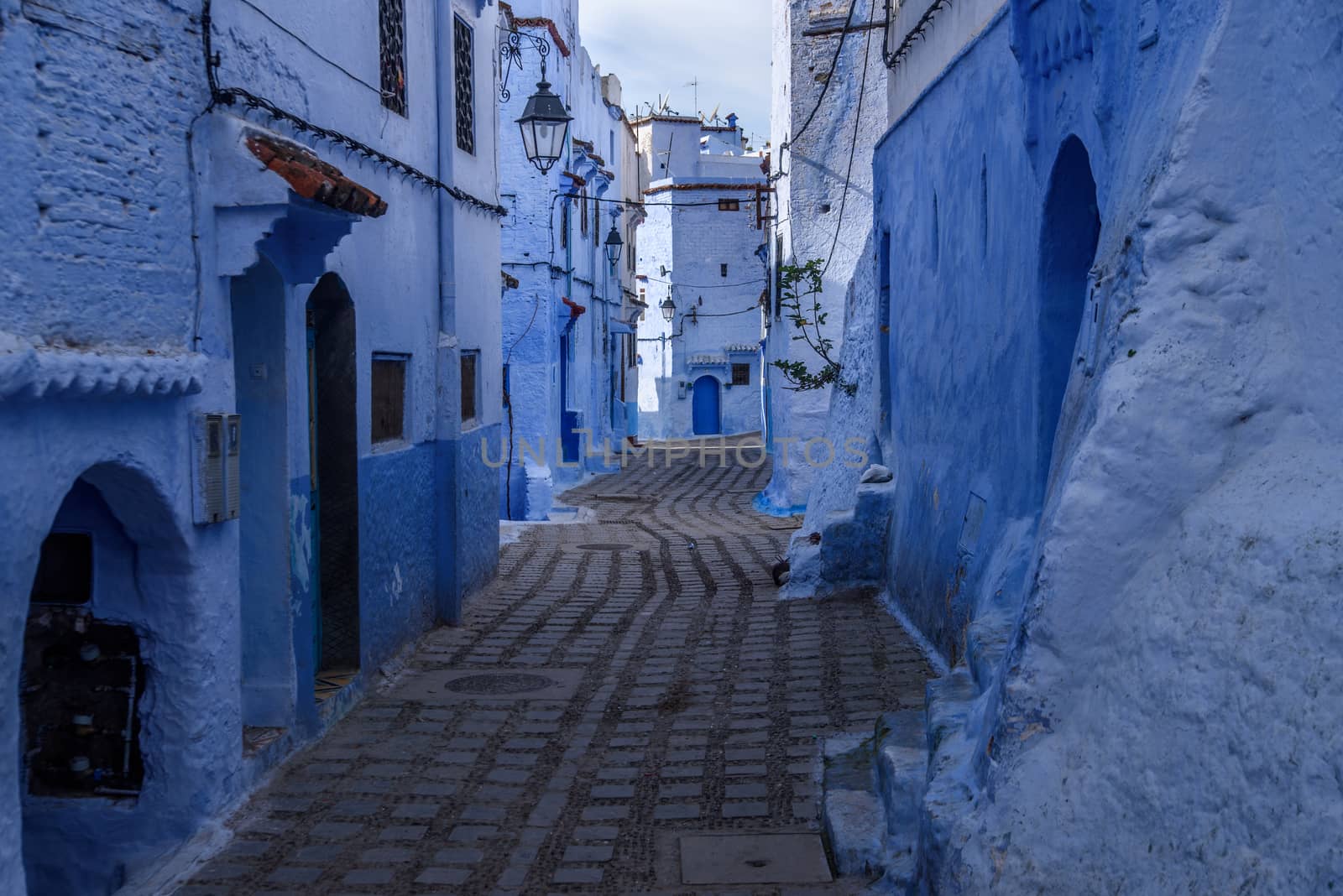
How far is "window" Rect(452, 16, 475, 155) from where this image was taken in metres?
11.4

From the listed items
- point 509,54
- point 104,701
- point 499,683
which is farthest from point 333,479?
point 509,54

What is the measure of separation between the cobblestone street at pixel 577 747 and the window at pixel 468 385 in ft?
5.84

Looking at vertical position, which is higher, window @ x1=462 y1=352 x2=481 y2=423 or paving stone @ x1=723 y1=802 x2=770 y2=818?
window @ x1=462 y1=352 x2=481 y2=423

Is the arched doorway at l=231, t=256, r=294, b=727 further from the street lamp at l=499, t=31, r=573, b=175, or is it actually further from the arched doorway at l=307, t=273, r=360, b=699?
the street lamp at l=499, t=31, r=573, b=175

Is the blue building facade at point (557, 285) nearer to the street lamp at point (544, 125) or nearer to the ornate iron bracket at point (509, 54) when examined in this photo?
the ornate iron bracket at point (509, 54)

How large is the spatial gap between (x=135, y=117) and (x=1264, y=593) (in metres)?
4.67

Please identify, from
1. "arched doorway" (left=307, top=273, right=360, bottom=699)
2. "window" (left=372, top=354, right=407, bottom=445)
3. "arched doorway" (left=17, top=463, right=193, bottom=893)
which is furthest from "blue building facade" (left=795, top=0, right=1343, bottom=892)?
"window" (left=372, top=354, right=407, bottom=445)

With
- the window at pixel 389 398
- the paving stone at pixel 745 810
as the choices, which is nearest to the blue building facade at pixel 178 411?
the window at pixel 389 398

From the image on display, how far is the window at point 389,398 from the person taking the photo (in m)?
9.18

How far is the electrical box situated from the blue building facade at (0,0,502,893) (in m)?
0.01

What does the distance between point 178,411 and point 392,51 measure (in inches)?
179

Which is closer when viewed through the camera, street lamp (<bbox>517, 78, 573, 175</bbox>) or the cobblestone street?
the cobblestone street

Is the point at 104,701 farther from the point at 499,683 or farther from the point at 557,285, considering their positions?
the point at 557,285

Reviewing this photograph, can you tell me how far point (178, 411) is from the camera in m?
5.74
